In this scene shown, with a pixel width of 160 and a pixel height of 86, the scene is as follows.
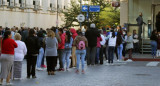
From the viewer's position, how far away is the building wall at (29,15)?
5994 centimetres

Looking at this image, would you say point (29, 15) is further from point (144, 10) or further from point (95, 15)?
point (144, 10)

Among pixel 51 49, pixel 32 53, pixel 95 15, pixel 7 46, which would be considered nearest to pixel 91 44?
pixel 51 49

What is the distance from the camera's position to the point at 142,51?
3609 centimetres

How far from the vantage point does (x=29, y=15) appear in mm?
65500

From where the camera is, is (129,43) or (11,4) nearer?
(129,43)

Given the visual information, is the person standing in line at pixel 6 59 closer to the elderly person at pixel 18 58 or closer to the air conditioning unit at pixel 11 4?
the elderly person at pixel 18 58

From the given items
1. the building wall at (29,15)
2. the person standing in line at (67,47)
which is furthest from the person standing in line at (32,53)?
the building wall at (29,15)

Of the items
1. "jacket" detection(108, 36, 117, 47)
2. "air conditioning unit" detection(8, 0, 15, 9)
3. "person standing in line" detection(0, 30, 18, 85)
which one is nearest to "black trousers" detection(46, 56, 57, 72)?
"person standing in line" detection(0, 30, 18, 85)

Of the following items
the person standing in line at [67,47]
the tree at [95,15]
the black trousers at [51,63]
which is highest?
the tree at [95,15]

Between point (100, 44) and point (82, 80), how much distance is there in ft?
31.3

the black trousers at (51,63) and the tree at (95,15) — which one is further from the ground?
the tree at (95,15)

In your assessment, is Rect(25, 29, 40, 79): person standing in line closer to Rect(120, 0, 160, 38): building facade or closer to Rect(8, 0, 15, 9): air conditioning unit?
Rect(120, 0, 160, 38): building facade

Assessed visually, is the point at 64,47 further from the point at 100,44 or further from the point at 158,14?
the point at 158,14

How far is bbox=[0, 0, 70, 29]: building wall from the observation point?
5994 cm
